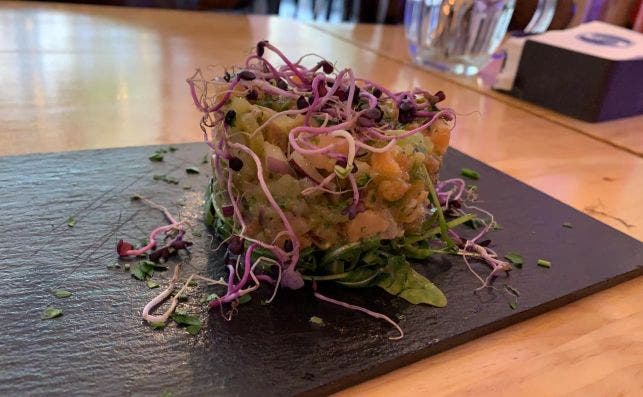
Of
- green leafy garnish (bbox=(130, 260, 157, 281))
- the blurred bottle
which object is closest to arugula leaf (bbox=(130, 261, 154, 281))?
green leafy garnish (bbox=(130, 260, 157, 281))

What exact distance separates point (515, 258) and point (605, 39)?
4.05 ft

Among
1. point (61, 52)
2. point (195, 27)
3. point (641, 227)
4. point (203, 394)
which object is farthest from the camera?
point (195, 27)

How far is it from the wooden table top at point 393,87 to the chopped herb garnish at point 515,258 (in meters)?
0.10

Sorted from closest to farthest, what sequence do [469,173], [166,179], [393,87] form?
[166,179] < [469,173] < [393,87]

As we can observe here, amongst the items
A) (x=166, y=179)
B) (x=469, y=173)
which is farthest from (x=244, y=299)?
(x=469, y=173)

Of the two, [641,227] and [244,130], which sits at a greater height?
[244,130]

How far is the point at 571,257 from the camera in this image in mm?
971

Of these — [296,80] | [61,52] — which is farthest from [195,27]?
[296,80]

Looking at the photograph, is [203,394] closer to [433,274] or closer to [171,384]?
[171,384]

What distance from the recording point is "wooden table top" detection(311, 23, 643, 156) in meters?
1.72

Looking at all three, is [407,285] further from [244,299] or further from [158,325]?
[158,325]

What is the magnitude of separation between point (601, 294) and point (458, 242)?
0.22m

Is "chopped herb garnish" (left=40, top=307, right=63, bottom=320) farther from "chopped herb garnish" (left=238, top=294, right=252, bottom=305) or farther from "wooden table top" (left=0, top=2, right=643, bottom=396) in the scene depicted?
"wooden table top" (left=0, top=2, right=643, bottom=396)

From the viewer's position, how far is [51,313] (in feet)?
2.23
